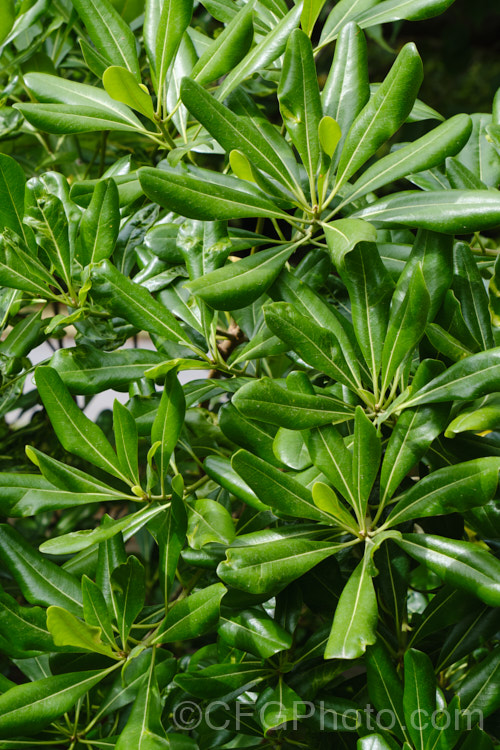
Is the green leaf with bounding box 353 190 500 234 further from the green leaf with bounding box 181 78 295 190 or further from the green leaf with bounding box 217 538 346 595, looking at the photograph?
the green leaf with bounding box 217 538 346 595

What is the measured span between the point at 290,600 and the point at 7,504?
10.2 inches

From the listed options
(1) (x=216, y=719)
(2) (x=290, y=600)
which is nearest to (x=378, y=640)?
(2) (x=290, y=600)

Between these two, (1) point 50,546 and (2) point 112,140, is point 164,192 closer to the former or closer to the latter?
(1) point 50,546

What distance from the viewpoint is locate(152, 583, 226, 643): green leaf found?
0.54 metres

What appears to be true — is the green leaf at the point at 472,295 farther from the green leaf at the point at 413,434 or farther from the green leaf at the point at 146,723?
the green leaf at the point at 146,723

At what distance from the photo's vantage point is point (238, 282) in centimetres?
54

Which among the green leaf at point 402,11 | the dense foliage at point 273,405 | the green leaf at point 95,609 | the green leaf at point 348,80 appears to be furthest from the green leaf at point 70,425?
the green leaf at point 402,11

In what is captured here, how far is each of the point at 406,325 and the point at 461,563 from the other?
0.57ft

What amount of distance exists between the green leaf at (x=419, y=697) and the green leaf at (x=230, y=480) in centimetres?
17

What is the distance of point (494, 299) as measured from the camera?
0.60 meters

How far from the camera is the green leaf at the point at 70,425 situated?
58cm

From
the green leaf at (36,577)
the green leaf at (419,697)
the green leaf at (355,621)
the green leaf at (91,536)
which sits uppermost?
the green leaf at (91,536)

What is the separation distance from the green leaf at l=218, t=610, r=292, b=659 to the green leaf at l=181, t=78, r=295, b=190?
364 millimetres

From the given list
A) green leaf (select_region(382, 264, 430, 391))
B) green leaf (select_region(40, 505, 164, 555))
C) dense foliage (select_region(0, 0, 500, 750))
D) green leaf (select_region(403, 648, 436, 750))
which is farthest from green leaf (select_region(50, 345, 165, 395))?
green leaf (select_region(403, 648, 436, 750))
